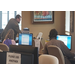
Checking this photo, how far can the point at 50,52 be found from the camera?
3.19 metres

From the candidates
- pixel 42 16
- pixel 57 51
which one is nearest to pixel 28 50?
pixel 57 51

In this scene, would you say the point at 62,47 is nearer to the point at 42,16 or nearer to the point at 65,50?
the point at 65,50

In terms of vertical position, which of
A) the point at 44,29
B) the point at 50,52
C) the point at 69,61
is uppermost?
the point at 44,29

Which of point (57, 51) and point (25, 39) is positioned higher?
point (25, 39)

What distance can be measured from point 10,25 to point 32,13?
1474 millimetres

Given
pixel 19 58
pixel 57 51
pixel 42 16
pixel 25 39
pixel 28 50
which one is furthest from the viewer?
pixel 42 16

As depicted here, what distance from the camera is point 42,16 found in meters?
6.63

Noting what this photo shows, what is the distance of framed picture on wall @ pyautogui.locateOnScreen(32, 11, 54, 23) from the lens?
21.6 feet

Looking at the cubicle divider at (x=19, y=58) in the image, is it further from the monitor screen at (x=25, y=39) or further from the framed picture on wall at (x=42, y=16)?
the framed picture on wall at (x=42, y=16)

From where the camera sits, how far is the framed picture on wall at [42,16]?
657 centimetres

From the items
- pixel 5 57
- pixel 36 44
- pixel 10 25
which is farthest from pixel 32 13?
pixel 5 57

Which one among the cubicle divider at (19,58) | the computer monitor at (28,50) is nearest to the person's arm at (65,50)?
the computer monitor at (28,50)

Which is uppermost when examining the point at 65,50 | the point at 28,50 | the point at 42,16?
the point at 42,16
